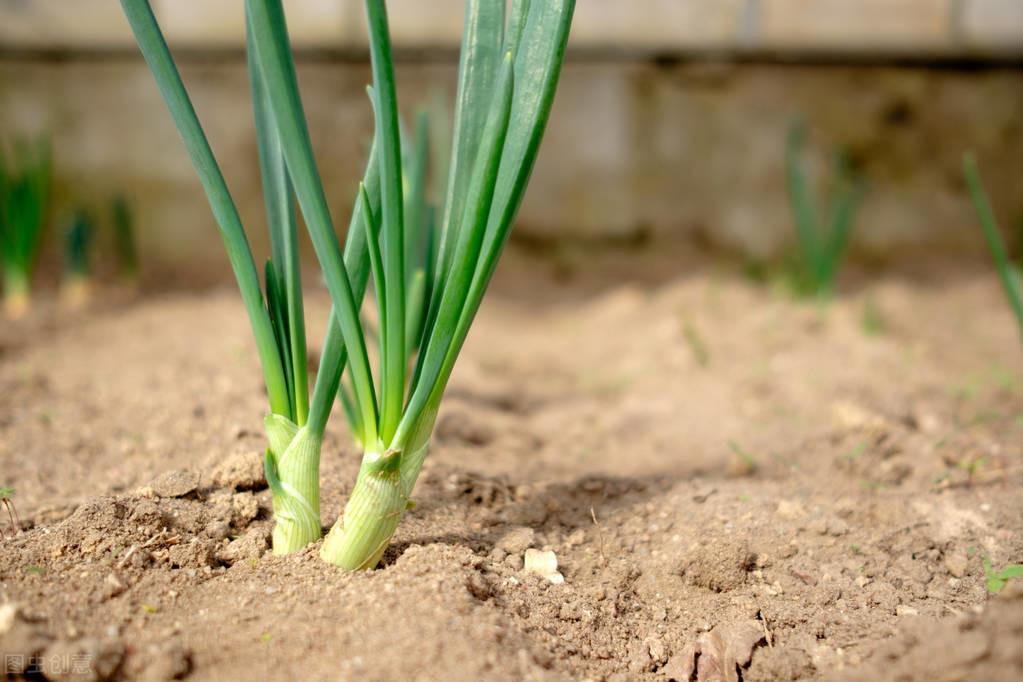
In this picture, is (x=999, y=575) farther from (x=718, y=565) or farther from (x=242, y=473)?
(x=242, y=473)

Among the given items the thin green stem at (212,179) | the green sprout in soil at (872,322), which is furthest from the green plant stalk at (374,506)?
the green sprout in soil at (872,322)

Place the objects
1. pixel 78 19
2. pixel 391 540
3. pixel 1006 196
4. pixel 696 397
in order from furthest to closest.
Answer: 1. pixel 1006 196
2. pixel 78 19
3. pixel 696 397
4. pixel 391 540

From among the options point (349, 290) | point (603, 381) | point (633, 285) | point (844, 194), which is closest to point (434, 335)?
point (349, 290)

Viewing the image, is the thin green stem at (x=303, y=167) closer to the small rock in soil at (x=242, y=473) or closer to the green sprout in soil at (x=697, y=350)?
the small rock in soil at (x=242, y=473)

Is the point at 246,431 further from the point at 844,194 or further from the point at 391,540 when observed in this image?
the point at 844,194

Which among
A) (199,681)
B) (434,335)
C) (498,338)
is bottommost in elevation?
(199,681)

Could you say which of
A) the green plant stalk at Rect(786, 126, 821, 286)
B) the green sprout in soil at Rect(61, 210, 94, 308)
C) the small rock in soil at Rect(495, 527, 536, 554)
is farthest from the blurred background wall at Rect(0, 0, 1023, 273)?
the small rock in soil at Rect(495, 527, 536, 554)

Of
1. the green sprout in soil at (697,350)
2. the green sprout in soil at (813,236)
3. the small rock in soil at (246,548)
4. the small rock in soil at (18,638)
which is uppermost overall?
the green sprout in soil at (813,236)
